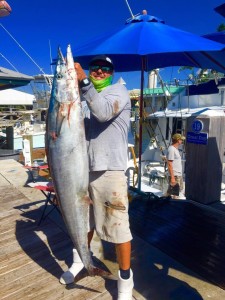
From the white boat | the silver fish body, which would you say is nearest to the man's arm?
the silver fish body

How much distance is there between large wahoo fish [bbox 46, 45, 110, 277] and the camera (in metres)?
1.83

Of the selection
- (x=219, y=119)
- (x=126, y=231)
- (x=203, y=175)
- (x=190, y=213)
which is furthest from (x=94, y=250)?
→ (x=219, y=119)

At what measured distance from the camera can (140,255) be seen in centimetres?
305

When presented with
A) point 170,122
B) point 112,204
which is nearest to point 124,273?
point 112,204

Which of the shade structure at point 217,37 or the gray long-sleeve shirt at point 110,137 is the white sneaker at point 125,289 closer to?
the gray long-sleeve shirt at point 110,137

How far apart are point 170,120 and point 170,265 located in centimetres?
1567

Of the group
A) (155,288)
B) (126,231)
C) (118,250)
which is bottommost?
(155,288)

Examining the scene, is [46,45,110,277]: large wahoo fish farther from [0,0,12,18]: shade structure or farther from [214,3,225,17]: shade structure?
[0,0,12,18]: shade structure

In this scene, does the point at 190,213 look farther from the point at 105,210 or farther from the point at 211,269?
the point at 105,210

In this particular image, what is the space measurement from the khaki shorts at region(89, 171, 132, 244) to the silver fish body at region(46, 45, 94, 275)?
168 millimetres

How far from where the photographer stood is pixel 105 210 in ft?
7.47

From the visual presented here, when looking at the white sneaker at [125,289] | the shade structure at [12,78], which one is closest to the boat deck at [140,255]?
the white sneaker at [125,289]

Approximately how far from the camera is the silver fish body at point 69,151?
1.83 meters

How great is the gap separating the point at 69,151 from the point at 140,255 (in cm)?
171
